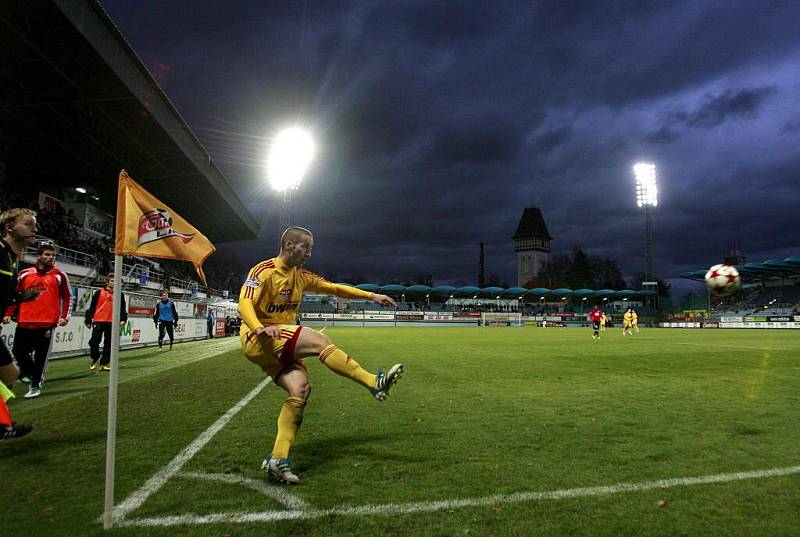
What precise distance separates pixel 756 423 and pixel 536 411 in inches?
96.6

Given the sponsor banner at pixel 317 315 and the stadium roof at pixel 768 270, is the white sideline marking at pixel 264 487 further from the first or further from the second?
the stadium roof at pixel 768 270

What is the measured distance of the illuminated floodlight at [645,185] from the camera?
183 feet

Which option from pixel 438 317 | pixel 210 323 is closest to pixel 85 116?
pixel 210 323

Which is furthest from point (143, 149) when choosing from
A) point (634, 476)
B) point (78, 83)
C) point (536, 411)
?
point (634, 476)

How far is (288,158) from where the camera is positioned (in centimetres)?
3622

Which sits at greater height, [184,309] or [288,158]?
[288,158]

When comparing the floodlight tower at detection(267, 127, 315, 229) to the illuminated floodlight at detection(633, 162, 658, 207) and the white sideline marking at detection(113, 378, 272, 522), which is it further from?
the illuminated floodlight at detection(633, 162, 658, 207)

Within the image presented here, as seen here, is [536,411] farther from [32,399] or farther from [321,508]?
[32,399]

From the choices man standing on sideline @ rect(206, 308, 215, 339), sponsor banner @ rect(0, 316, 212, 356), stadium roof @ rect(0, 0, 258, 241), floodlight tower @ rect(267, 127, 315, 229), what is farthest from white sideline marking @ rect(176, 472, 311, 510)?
floodlight tower @ rect(267, 127, 315, 229)

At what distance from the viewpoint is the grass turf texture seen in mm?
2906

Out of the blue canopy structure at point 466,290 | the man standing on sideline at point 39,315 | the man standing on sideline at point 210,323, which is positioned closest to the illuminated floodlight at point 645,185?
the blue canopy structure at point 466,290

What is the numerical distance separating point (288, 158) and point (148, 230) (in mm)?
34351

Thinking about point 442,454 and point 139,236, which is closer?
point 139,236

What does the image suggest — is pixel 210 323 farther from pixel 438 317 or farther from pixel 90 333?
pixel 438 317
